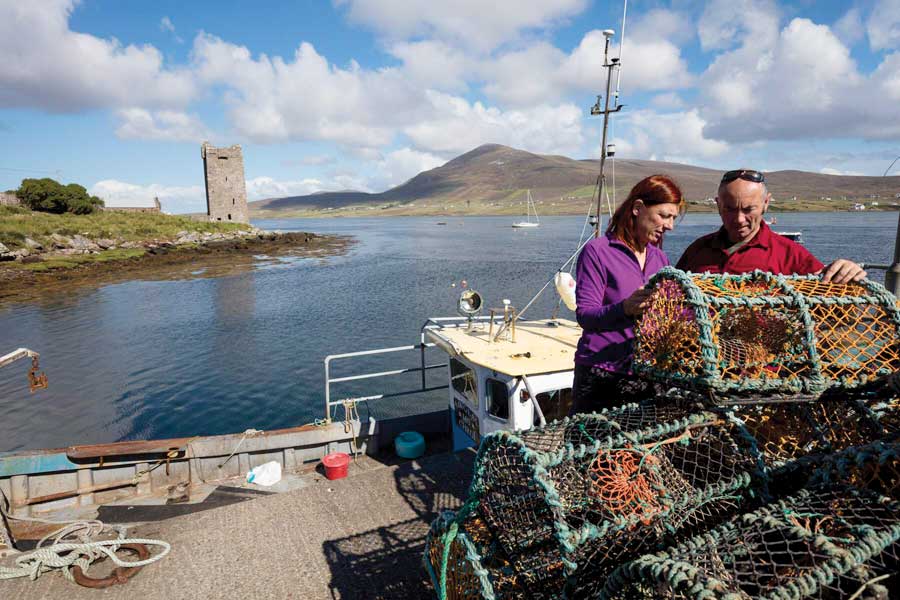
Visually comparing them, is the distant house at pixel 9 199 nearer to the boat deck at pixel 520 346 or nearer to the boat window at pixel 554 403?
the boat deck at pixel 520 346

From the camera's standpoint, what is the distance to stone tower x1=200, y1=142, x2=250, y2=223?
7188 centimetres

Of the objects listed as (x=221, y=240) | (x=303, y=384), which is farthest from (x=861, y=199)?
(x=303, y=384)

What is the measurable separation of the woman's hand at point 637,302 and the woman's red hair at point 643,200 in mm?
587

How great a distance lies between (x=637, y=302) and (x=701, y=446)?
92 centimetres

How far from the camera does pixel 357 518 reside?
5648 millimetres

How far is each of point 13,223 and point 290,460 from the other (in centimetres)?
5290

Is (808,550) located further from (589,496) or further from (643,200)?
(643,200)

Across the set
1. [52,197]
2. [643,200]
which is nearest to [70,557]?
[643,200]

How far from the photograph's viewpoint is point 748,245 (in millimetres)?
2746

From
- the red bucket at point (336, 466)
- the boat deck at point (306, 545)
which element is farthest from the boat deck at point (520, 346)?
the red bucket at point (336, 466)

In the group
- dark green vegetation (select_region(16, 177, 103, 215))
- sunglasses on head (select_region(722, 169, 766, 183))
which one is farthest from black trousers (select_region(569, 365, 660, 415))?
dark green vegetation (select_region(16, 177, 103, 215))

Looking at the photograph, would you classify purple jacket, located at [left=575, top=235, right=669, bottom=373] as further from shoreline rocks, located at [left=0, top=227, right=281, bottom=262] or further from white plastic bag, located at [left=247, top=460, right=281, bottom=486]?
shoreline rocks, located at [left=0, top=227, right=281, bottom=262]

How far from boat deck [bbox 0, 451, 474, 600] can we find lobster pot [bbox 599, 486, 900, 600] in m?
3.13

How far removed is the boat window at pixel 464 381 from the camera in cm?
651
